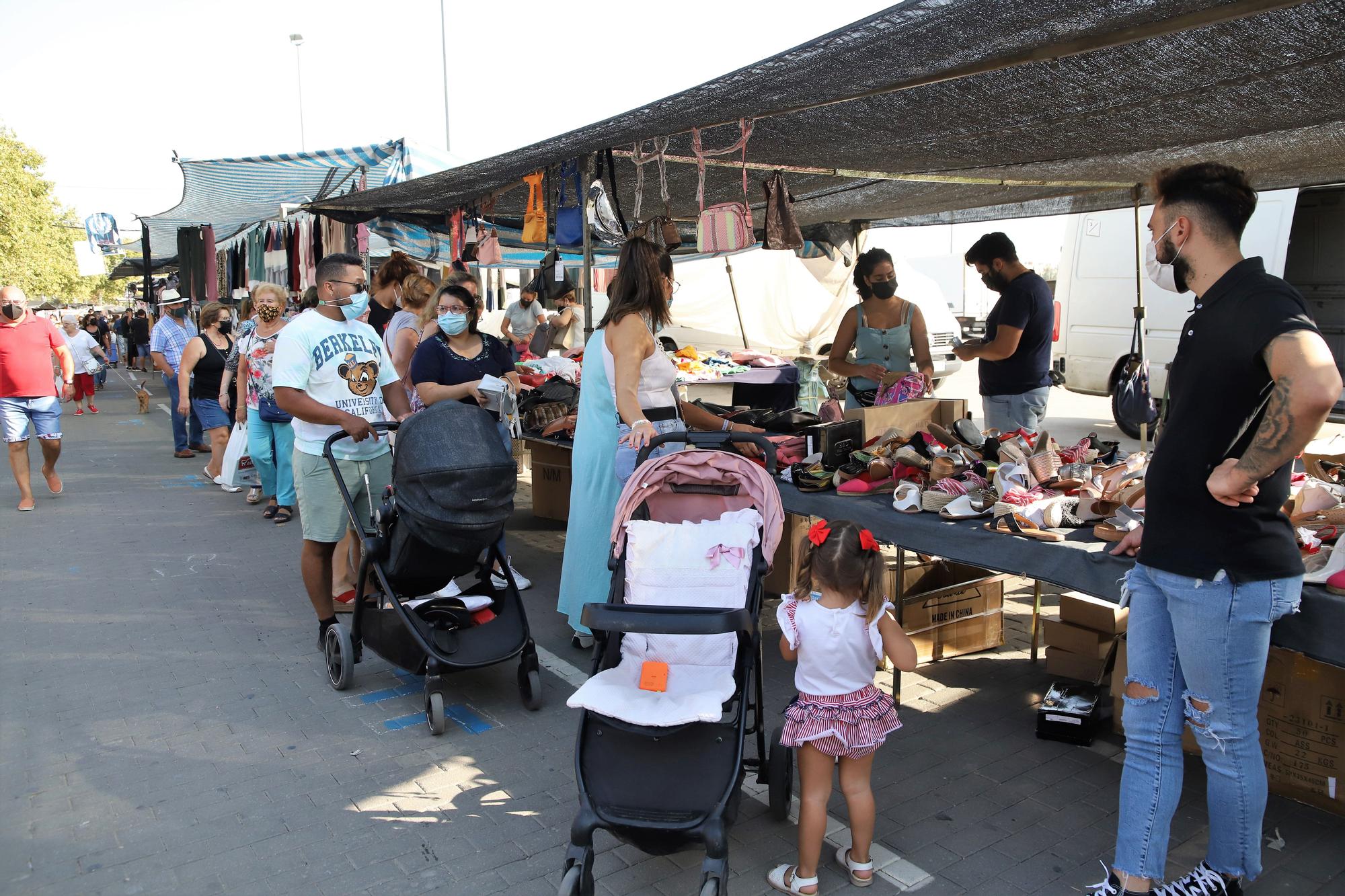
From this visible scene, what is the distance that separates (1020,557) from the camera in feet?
11.6

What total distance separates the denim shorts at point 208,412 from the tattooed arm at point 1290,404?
10.4 metres

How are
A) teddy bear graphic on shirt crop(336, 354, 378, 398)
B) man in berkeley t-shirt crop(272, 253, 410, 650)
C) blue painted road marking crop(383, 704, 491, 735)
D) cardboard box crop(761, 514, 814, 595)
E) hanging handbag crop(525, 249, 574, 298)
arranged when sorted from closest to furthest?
blue painted road marking crop(383, 704, 491, 735)
man in berkeley t-shirt crop(272, 253, 410, 650)
teddy bear graphic on shirt crop(336, 354, 378, 398)
cardboard box crop(761, 514, 814, 595)
hanging handbag crop(525, 249, 574, 298)

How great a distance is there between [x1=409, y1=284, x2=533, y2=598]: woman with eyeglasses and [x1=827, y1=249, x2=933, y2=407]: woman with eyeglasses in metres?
2.28

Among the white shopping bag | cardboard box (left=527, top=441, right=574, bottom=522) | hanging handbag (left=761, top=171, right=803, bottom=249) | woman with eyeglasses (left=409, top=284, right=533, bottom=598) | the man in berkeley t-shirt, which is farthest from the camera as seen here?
the white shopping bag

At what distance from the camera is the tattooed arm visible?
2318mm

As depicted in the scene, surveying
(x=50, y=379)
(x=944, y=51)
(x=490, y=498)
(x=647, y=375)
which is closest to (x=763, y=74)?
(x=944, y=51)

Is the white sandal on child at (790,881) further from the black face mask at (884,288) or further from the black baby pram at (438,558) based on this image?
the black face mask at (884,288)

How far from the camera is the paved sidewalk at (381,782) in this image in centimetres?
312

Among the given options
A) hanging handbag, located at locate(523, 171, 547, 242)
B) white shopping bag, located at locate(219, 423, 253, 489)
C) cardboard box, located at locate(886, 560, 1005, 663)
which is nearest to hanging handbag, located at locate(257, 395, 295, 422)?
white shopping bag, located at locate(219, 423, 253, 489)

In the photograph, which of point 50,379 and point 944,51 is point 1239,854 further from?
point 50,379

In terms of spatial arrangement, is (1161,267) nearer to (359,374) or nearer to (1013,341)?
(1013,341)

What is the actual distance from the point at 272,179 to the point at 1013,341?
9488 mm

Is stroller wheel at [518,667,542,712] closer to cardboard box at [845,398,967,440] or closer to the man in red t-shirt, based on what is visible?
cardboard box at [845,398,967,440]

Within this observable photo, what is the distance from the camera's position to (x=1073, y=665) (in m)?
4.47
